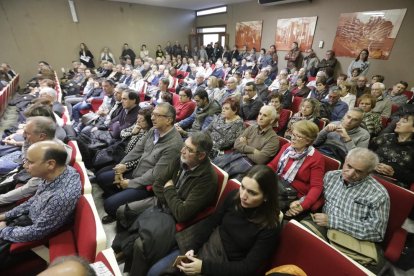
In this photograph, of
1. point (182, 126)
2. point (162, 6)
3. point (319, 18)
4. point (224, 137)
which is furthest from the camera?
point (162, 6)

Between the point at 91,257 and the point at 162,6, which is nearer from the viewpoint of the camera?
the point at 91,257

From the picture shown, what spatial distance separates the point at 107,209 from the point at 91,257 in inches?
39.9

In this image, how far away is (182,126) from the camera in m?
3.44

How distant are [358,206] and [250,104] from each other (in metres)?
2.29

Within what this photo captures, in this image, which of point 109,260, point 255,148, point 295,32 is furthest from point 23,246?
point 295,32

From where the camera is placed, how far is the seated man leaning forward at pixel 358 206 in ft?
4.49

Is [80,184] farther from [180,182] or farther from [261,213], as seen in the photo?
[261,213]

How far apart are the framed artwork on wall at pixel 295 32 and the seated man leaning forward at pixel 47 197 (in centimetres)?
796

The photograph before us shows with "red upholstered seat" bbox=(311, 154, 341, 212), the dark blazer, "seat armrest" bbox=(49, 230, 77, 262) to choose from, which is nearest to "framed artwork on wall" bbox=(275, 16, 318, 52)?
"red upholstered seat" bbox=(311, 154, 341, 212)

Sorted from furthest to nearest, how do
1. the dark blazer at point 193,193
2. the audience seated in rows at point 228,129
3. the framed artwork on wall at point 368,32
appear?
the framed artwork on wall at point 368,32 → the audience seated in rows at point 228,129 → the dark blazer at point 193,193

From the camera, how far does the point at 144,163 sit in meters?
2.12

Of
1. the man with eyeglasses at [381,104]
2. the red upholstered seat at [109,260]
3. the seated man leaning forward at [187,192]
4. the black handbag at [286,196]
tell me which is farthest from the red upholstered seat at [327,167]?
the man with eyeglasses at [381,104]

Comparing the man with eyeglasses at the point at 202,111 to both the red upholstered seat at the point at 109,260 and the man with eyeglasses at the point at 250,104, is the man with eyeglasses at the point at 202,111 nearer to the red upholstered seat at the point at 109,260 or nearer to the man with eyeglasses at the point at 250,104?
the man with eyeglasses at the point at 250,104

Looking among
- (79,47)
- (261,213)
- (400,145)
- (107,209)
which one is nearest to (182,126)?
(107,209)
